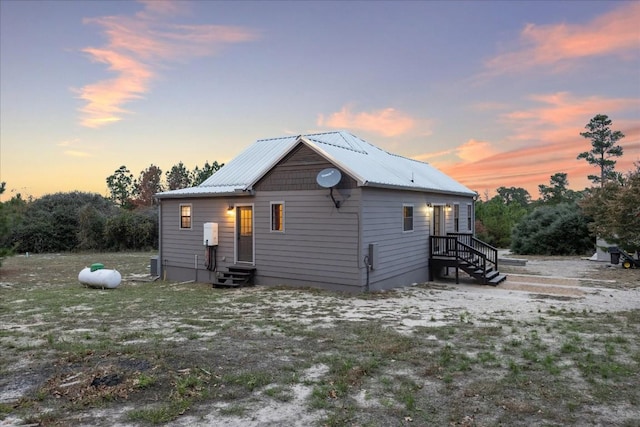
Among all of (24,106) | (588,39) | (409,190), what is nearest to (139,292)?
(409,190)

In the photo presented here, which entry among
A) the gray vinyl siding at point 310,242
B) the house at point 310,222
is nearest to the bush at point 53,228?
the house at point 310,222

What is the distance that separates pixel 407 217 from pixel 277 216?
4.08 meters

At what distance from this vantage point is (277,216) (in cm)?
1173

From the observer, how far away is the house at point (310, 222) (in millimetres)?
10383

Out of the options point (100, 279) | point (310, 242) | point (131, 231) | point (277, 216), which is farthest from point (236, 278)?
point (131, 231)

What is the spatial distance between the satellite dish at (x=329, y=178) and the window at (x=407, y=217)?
3049mm

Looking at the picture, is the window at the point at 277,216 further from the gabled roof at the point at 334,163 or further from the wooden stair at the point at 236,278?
the wooden stair at the point at 236,278

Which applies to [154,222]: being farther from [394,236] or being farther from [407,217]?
[394,236]

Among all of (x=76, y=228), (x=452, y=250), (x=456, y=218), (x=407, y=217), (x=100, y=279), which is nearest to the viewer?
(x=100, y=279)

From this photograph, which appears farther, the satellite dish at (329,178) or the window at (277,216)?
the window at (277,216)

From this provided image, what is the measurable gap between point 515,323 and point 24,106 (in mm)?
18745

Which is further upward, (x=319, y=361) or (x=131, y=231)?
(x=131, y=231)

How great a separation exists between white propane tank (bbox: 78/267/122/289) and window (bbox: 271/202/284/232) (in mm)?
4920

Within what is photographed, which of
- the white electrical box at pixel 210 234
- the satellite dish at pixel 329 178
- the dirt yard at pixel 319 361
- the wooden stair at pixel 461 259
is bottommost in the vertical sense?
the dirt yard at pixel 319 361
